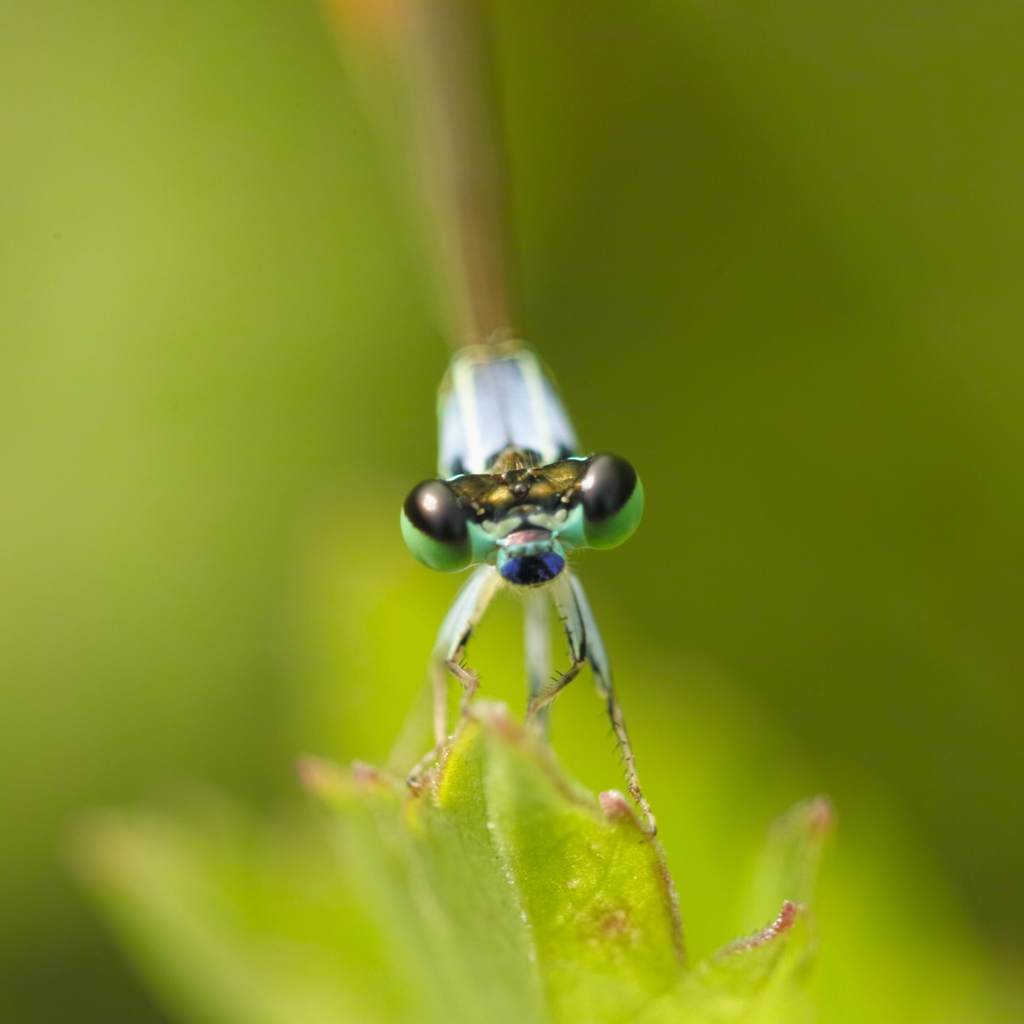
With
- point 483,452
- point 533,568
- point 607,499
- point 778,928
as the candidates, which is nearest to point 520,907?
point 778,928

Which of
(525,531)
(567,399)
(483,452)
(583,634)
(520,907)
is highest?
(567,399)

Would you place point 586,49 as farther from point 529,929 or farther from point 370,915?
point 529,929

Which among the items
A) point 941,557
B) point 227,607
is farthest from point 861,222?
point 227,607

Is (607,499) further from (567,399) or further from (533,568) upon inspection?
(567,399)

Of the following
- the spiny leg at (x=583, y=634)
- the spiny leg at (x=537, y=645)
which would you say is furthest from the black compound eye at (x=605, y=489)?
the spiny leg at (x=537, y=645)

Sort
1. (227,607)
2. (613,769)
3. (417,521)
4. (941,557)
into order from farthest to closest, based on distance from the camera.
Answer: (227,607)
(941,557)
(613,769)
(417,521)

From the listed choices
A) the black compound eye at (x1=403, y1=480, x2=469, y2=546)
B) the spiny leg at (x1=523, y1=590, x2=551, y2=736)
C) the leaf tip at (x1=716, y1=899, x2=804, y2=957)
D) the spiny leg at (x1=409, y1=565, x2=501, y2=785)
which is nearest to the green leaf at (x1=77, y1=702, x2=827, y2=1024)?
the leaf tip at (x1=716, y1=899, x2=804, y2=957)

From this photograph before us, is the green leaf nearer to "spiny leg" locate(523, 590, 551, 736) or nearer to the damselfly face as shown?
the damselfly face
